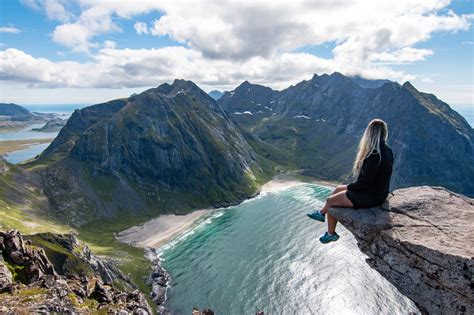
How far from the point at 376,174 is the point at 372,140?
6.13 feet

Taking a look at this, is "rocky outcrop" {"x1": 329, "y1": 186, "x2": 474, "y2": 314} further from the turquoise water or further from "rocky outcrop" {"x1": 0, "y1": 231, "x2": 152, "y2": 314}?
the turquoise water

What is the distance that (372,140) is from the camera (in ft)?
61.1

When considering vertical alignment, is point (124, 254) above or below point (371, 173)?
below

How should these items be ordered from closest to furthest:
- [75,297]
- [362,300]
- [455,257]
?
[455,257] → [75,297] → [362,300]

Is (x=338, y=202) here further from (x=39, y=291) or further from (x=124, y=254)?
(x=124, y=254)

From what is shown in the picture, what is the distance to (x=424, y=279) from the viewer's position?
15961mm

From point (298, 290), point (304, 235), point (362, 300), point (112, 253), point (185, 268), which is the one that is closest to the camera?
point (362, 300)

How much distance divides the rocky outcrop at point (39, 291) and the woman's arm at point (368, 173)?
3851cm

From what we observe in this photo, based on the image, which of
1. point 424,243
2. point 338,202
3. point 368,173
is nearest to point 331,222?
point 338,202

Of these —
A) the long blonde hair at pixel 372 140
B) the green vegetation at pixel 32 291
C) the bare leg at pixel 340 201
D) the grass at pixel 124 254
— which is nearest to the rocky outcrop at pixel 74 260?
the grass at pixel 124 254

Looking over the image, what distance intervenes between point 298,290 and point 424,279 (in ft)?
375

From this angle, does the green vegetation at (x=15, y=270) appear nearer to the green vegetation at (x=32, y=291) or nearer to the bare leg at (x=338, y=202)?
the green vegetation at (x=32, y=291)

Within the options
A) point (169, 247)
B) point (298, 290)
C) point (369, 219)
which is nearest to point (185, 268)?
point (169, 247)

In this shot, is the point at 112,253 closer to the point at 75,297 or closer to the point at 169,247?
the point at 169,247
